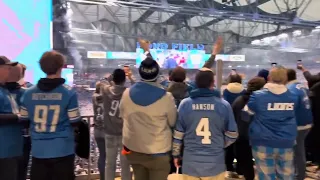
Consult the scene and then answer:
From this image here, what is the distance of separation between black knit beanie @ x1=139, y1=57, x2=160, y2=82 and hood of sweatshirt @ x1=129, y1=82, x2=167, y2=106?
3cm

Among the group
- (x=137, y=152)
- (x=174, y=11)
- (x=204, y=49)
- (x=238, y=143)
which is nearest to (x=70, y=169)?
(x=137, y=152)

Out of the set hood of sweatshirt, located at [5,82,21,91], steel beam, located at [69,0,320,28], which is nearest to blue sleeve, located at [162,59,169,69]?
steel beam, located at [69,0,320,28]

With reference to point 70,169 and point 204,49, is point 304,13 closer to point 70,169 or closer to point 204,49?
point 204,49

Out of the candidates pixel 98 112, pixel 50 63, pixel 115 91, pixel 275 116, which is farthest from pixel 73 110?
pixel 275 116

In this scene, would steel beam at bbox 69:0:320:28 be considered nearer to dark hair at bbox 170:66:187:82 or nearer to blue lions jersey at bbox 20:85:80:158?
dark hair at bbox 170:66:187:82

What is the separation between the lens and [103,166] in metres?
3.11

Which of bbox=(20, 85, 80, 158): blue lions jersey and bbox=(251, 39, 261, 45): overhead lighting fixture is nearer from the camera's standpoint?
bbox=(20, 85, 80, 158): blue lions jersey

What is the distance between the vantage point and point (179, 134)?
2.05 metres

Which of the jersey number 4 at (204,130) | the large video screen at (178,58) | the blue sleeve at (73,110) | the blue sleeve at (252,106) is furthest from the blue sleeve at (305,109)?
the large video screen at (178,58)

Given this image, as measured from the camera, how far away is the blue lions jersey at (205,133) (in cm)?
199

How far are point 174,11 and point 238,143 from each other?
297 inches

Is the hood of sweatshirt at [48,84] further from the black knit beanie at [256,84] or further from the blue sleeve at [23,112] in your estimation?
the black knit beanie at [256,84]

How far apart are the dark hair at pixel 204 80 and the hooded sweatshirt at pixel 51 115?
69 cm

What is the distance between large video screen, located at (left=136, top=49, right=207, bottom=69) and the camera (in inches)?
439
